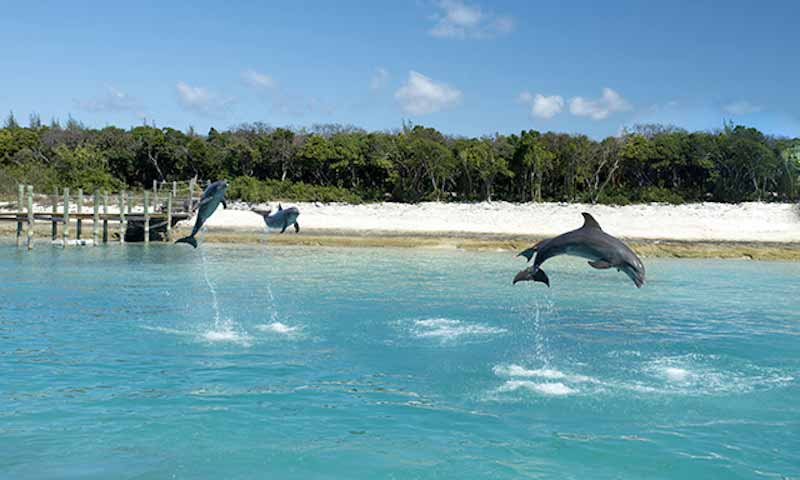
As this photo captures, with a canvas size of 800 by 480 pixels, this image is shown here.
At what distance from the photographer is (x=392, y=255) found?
115 feet

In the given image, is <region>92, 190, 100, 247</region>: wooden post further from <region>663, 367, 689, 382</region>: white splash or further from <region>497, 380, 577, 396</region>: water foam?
<region>663, 367, 689, 382</region>: white splash

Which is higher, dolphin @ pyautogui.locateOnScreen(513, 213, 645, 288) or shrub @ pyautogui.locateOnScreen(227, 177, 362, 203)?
shrub @ pyautogui.locateOnScreen(227, 177, 362, 203)

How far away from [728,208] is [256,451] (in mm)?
45409

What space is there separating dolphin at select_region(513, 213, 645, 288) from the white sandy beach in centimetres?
3274

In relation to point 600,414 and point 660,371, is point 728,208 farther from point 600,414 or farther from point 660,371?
point 600,414

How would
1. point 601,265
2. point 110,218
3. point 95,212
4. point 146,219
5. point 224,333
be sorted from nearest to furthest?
point 601,265, point 224,333, point 95,212, point 146,219, point 110,218

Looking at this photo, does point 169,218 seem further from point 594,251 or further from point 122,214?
point 594,251

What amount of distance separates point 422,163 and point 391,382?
1867 inches

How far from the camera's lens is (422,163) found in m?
58.3

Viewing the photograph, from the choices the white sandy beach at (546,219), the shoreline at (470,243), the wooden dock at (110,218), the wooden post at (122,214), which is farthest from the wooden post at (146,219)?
the white sandy beach at (546,219)

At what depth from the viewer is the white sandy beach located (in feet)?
140

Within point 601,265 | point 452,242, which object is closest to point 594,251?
point 601,265

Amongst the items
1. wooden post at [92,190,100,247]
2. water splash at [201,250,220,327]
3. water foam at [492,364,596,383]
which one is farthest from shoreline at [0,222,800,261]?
water foam at [492,364,596,383]

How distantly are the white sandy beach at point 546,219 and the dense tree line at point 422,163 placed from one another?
457 centimetres
